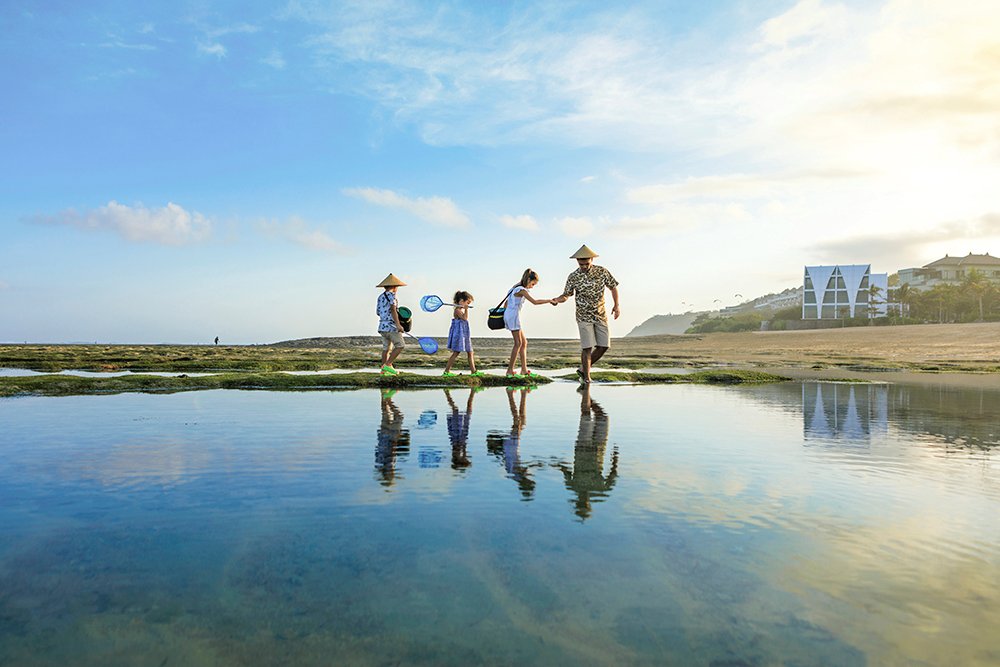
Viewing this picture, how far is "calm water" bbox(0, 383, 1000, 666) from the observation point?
2.76 metres

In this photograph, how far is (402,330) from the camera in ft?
61.7

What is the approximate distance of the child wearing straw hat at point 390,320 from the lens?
1831cm

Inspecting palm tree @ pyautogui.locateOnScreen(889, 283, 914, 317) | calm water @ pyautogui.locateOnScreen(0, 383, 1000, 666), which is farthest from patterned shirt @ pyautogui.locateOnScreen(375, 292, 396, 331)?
palm tree @ pyautogui.locateOnScreen(889, 283, 914, 317)

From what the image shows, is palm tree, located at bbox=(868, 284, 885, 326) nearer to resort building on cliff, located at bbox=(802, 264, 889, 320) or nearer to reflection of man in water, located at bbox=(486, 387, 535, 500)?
resort building on cliff, located at bbox=(802, 264, 889, 320)

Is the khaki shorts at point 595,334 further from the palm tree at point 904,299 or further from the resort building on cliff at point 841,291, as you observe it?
the resort building on cliff at point 841,291

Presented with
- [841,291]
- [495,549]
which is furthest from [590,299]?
[841,291]

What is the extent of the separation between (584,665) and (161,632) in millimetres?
1704

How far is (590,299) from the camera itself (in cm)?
1548

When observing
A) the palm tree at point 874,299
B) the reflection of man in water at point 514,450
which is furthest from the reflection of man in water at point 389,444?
the palm tree at point 874,299

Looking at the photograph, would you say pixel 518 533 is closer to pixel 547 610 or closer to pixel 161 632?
pixel 547 610

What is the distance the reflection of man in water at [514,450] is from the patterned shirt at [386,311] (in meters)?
7.98

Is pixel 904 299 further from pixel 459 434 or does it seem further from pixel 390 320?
pixel 459 434

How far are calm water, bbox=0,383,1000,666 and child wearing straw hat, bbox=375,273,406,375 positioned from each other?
10180 millimetres

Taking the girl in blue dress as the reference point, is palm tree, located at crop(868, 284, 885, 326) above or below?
above
